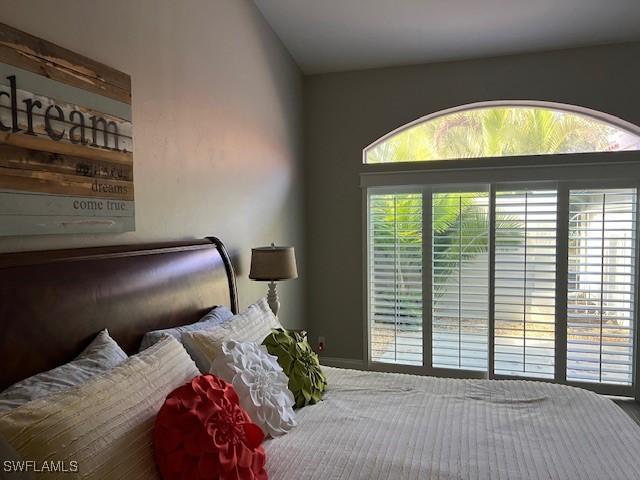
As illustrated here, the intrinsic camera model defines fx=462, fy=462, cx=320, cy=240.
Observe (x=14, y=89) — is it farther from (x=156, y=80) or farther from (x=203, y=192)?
(x=203, y=192)

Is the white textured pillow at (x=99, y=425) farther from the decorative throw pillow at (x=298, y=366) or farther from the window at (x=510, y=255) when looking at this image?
the window at (x=510, y=255)

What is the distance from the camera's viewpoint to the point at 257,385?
170cm

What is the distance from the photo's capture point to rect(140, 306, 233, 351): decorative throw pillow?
190 centimetres

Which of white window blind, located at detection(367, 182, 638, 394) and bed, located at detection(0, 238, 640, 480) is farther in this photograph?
white window blind, located at detection(367, 182, 638, 394)

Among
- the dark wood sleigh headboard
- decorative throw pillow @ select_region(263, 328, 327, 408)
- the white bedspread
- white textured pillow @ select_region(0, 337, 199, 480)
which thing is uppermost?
the dark wood sleigh headboard

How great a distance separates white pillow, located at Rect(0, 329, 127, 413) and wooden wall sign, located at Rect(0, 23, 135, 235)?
45 cm

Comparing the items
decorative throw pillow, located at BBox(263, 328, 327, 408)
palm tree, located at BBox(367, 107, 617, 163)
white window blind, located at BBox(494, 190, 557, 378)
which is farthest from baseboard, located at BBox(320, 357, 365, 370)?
decorative throw pillow, located at BBox(263, 328, 327, 408)

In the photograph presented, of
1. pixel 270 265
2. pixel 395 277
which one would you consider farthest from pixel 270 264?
pixel 395 277

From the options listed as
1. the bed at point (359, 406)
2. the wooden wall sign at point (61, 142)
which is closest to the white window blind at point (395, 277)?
the bed at point (359, 406)

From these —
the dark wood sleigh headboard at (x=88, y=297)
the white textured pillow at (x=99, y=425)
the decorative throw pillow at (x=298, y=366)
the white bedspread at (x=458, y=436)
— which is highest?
the dark wood sleigh headboard at (x=88, y=297)

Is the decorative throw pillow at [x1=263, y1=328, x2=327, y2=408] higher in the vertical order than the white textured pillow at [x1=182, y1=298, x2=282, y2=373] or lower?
lower

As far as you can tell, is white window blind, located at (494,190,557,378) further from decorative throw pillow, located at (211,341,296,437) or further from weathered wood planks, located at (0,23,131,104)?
weathered wood planks, located at (0,23,131,104)

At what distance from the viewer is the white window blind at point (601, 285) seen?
3369 mm

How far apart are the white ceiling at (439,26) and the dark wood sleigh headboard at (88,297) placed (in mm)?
1980
